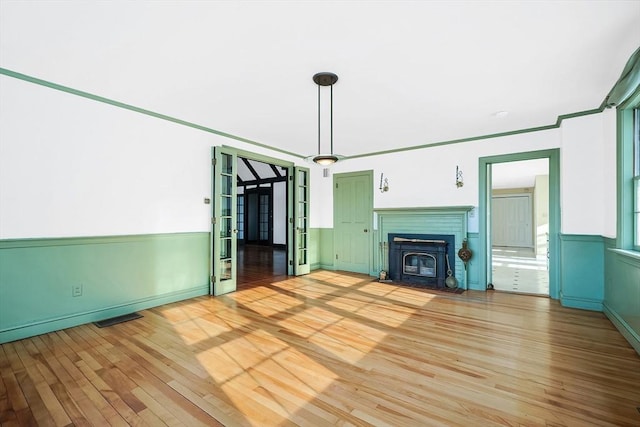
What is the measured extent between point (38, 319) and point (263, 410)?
105 inches

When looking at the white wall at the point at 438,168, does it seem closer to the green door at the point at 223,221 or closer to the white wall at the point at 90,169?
the green door at the point at 223,221

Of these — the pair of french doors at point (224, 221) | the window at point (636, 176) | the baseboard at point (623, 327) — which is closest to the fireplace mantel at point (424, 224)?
the baseboard at point (623, 327)

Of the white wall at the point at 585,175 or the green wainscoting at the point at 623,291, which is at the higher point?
the white wall at the point at 585,175

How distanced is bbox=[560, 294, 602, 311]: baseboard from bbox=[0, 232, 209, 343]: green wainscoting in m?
5.00

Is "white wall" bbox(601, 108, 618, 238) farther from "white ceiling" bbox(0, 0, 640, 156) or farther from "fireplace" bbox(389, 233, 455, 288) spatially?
"fireplace" bbox(389, 233, 455, 288)

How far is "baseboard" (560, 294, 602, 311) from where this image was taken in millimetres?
3676

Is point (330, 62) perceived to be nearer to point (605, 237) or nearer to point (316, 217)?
point (605, 237)

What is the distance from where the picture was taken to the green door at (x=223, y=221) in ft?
14.4

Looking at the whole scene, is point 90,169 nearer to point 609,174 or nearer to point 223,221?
point 223,221

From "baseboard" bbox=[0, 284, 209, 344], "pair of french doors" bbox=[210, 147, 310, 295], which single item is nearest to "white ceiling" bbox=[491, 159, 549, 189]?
"pair of french doors" bbox=[210, 147, 310, 295]

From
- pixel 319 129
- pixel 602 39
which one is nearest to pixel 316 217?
pixel 319 129

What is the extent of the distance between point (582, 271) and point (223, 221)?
494 centimetres

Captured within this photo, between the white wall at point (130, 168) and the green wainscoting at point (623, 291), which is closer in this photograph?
the green wainscoting at point (623, 291)

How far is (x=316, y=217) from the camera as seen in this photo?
6594mm
